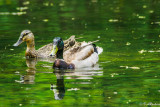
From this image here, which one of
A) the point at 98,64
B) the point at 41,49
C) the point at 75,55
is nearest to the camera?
the point at 98,64

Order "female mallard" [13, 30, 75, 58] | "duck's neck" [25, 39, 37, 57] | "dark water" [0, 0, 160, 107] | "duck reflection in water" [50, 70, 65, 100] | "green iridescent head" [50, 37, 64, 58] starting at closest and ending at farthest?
"dark water" [0, 0, 160, 107] < "duck reflection in water" [50, 70, 65, 100] < "green iridescent head" [50, 37, 64, 58] < "female mallard" [13, 30, 75, 58] < "duck's neck" [25, 39, 37, 57]

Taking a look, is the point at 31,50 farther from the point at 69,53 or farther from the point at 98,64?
the point at 98,64

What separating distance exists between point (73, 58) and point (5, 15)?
31.5 ft

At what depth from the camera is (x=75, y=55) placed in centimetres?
1370

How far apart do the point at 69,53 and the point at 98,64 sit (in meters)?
1.01

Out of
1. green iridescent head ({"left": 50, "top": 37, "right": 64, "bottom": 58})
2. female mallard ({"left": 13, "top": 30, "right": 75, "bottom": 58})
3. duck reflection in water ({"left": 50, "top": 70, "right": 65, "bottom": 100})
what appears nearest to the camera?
duck reflection in water ({"left": 50, "top": 70, "right": 65, "bottom": 100})

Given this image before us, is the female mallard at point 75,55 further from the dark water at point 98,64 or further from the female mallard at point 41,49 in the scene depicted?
the female mallard at point 41,49

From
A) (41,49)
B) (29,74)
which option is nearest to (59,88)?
(29,74)

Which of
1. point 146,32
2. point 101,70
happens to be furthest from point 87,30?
point 101,70

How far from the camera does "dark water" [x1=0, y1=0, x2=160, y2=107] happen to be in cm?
1009

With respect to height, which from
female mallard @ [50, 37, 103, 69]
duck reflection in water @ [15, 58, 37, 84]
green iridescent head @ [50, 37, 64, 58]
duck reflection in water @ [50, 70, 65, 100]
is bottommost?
duck reflection in water @ [50, 70, 65, 100]

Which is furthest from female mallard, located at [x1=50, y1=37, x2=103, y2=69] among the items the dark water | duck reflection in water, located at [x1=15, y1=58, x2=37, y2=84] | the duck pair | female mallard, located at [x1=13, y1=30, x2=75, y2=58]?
female mallard, located at [x1=13, y1=30, x2=75, y2=58]

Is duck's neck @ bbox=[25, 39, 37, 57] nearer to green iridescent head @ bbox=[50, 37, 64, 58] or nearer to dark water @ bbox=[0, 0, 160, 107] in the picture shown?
dark water @ bbox=[0, 0, 160, 107]

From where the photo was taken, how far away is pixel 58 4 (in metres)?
26.2
